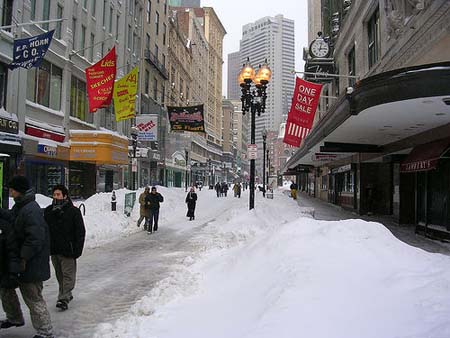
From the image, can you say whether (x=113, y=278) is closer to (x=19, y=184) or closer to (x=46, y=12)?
(x=19, y=184)

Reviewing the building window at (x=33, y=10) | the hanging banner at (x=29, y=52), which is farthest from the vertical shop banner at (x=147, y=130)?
the hanging banner at (x=29, y=52)

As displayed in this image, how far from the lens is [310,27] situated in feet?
206

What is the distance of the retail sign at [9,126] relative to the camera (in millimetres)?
18562

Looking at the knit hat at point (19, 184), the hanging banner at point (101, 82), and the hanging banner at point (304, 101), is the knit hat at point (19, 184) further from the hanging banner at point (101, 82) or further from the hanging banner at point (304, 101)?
Result: the hanging banner at point (101, 82)

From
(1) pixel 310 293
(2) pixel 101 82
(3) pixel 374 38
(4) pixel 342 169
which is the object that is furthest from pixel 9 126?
(4) pixel 342 169

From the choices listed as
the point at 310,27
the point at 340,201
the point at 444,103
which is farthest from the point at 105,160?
the point at 310,27

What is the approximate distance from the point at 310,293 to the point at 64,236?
12.4 feet

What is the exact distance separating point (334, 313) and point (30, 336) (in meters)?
3.69

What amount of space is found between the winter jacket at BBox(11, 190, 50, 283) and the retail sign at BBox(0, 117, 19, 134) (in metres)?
15.1

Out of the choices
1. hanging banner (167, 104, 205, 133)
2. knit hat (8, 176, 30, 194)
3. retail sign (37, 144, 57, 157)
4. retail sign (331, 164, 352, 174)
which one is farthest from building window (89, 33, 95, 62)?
knit hat (8, 176, 30, 194)

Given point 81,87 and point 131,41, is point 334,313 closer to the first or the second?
point 81,87

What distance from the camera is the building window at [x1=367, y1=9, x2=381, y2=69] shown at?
21470mm

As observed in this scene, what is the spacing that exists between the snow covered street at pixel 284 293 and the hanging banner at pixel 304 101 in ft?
33.9

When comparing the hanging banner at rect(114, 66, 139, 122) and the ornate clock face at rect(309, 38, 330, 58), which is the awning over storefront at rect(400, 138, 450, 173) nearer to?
the hanging banner at rect(114, 66, 139, 122)
